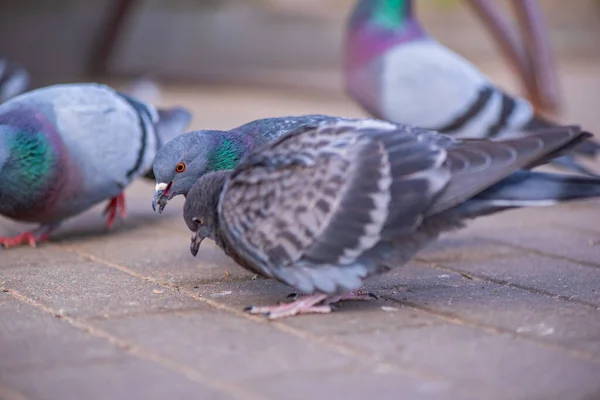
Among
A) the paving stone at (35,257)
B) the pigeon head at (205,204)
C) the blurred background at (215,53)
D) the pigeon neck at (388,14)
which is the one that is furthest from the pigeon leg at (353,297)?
the blurred background at (215,53)

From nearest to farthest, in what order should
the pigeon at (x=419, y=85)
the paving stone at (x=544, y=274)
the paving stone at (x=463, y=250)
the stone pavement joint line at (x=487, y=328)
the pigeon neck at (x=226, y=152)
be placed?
the stone pavement joint line at (x=487, y=328)
the paving stone at (x=544, y=274)
the pigeon neck at (x=226, y=152)
the paving stone at (x=463, y=250)
the pigeon at (x=419, y=85)

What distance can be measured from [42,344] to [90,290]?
A: 824 mm

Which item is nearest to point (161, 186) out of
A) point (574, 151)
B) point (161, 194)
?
point (161, 194)

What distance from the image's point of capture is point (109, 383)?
9.49 feet

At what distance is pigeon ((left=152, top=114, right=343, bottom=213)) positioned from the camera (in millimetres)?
4215

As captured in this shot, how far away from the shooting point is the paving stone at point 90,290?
3824 millimetres

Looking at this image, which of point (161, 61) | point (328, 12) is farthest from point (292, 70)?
point (328, 12)

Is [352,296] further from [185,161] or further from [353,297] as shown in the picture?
[185,161]

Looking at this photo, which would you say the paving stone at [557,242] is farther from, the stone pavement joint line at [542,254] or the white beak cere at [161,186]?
the white beak cere at [161,186]

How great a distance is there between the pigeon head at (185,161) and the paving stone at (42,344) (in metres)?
0.81

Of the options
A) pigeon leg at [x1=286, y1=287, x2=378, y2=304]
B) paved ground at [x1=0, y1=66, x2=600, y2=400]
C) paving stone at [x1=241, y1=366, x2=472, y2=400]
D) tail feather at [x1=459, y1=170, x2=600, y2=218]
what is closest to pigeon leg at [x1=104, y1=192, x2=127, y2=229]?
paved ground at [x1=0, y1=66, x2=600, y2=400]

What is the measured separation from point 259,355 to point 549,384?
94cm

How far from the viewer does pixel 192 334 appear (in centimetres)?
345

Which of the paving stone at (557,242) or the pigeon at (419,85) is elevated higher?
the pigeon at (419,85)
